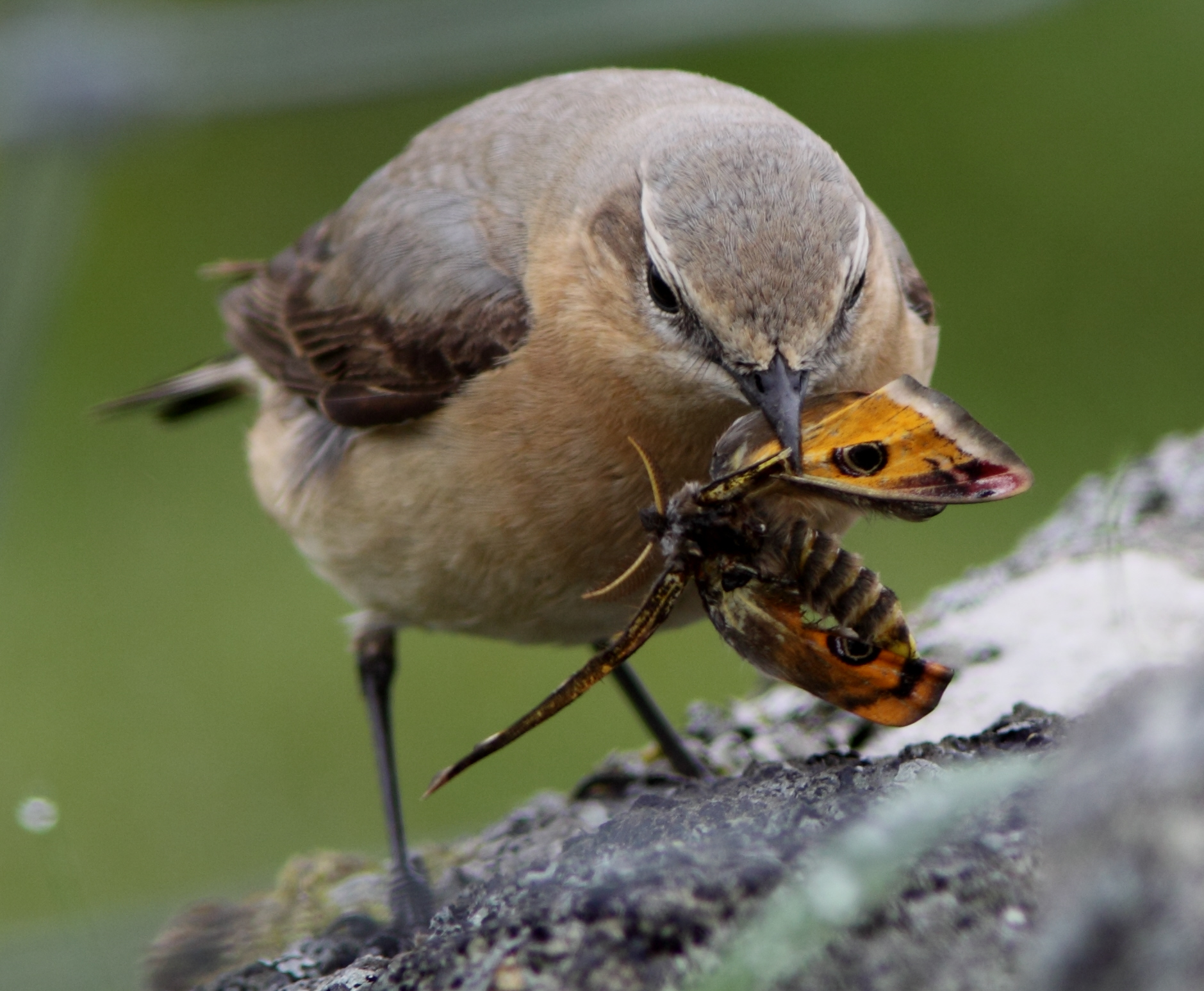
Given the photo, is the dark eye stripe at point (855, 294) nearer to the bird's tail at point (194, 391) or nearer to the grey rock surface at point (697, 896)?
the grey rock surface at point (697, 896)

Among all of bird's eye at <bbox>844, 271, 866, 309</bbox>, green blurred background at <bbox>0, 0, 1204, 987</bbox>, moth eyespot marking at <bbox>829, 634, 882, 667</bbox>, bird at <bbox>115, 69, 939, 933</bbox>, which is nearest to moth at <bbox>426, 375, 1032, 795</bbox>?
moth eyespot marking at <bbox>829, 634, 882, 667</bbox>

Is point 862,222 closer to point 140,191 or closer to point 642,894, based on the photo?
point 642,894

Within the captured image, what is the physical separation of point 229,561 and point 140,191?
10.4 ft

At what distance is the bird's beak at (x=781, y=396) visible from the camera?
9.85 feet

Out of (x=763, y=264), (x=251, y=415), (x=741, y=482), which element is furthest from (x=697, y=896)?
(x=251, y=415)

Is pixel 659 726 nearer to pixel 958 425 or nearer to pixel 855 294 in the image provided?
pixel 855 294

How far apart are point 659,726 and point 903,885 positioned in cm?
248

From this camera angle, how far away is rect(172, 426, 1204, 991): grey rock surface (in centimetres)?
158

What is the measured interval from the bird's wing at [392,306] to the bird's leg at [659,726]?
915mm

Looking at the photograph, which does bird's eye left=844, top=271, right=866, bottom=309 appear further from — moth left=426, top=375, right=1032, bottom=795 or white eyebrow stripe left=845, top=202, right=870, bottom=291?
moth left=426, top=375, right=1032, bottom=795

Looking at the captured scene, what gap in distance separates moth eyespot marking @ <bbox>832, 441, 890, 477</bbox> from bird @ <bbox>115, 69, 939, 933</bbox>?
0.22ft

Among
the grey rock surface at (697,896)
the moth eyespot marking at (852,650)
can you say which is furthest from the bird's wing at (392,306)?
the grey rock surface at (697,896)

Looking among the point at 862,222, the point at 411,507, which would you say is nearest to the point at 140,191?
the point at 411,507

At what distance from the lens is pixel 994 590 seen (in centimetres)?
468
